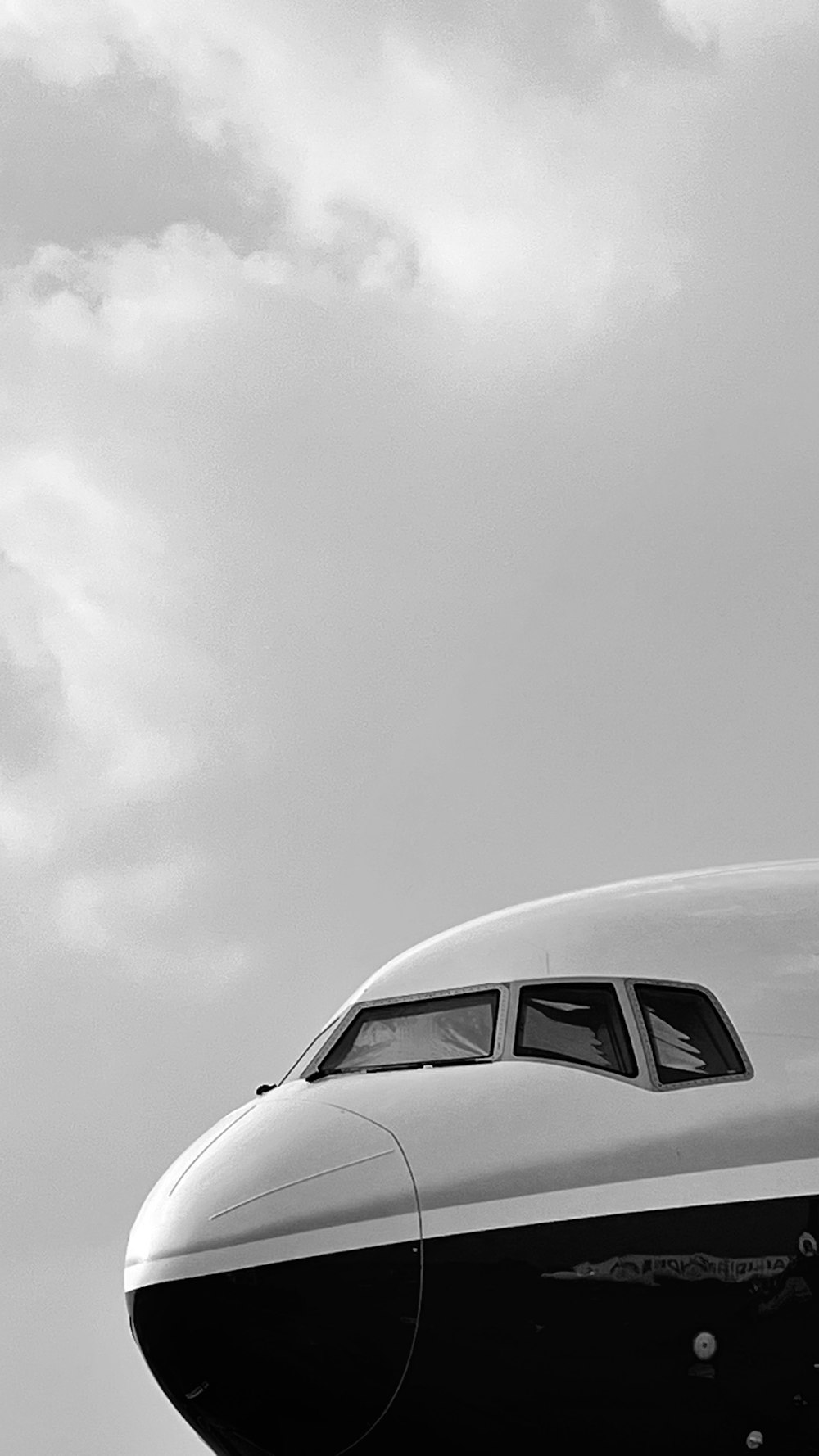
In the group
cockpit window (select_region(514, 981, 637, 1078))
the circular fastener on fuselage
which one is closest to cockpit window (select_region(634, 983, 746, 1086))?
cockpit window (select_region(514, 981, 637, 1078))

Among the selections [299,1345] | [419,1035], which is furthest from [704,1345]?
[419,1035]

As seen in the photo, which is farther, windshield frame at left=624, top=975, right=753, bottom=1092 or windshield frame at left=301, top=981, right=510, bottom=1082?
windshield frame at left=301, top=981, right=510, bottom=1082

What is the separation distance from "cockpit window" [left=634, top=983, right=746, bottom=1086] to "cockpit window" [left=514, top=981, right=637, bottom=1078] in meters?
0.18

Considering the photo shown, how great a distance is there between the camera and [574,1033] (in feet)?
37.6

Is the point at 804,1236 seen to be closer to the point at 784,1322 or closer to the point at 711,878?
the point at 784,1322

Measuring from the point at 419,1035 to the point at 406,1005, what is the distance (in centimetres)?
36

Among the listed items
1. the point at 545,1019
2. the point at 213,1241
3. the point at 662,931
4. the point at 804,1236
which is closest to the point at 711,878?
the point at 662,931

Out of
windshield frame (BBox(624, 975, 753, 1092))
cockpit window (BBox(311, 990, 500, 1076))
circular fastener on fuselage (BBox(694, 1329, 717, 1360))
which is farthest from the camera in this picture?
cockpit window (BBox(311, 990, 500, 1076))

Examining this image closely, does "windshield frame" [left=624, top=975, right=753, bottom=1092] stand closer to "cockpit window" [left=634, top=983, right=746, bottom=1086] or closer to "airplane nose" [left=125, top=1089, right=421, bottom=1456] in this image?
"cockpit window" [left=634, top=983, right=746, bottom=1086]

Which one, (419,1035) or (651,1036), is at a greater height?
(419,1035)

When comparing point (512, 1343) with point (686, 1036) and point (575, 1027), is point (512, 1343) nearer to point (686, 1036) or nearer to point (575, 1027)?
point (575, 1027)

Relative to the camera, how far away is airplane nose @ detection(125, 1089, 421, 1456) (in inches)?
390

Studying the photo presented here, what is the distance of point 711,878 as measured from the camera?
42.3 ft

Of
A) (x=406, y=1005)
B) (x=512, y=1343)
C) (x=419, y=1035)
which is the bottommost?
(x=512, y=1343)
